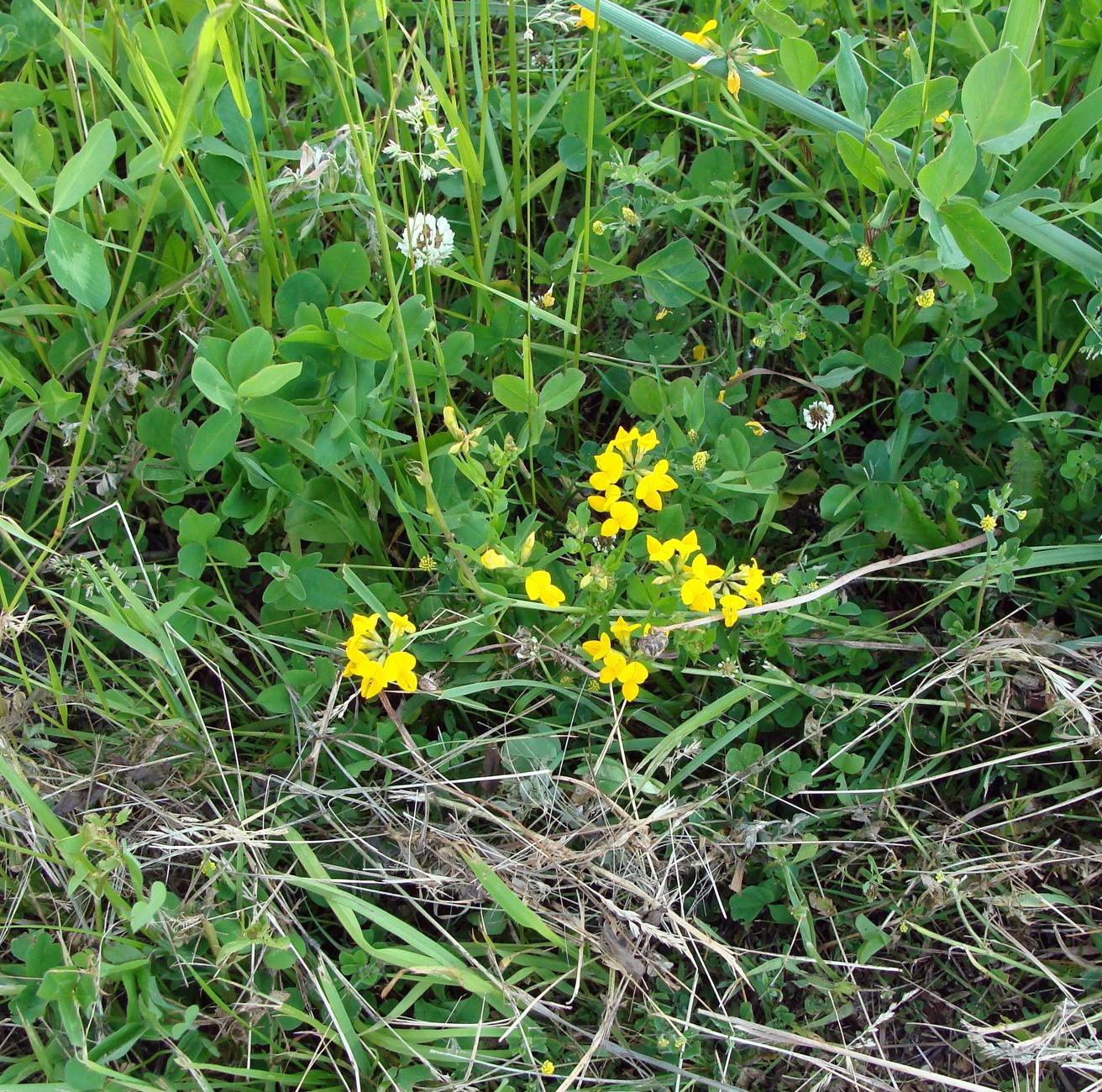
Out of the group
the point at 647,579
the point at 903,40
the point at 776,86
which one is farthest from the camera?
the point at 903,40

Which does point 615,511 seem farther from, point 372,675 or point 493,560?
point 372,675

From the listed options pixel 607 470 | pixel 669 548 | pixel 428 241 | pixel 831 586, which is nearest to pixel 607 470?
pixel 607 470

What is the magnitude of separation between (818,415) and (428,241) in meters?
0.90

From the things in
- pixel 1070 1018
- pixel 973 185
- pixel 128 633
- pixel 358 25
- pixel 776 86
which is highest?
pixel 358 25

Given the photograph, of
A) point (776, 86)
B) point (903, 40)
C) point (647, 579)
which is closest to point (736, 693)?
point (647, 579)

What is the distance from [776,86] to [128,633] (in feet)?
5.38

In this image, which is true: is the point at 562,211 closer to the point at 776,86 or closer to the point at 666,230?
the point at 666,230

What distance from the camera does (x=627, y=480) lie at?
1.91 m

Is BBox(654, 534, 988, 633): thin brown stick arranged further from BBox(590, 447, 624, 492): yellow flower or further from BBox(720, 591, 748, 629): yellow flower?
BBox(590, 447, 624, 492): yellow flower

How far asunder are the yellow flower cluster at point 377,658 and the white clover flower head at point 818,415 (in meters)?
1.01

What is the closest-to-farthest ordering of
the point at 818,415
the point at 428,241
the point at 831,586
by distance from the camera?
the point at 831,586
the point at 428,241
the point at 818,415

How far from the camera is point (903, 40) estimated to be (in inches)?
98.2

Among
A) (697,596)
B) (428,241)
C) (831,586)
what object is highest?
(428,241)

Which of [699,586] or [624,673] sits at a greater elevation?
[699,586]
